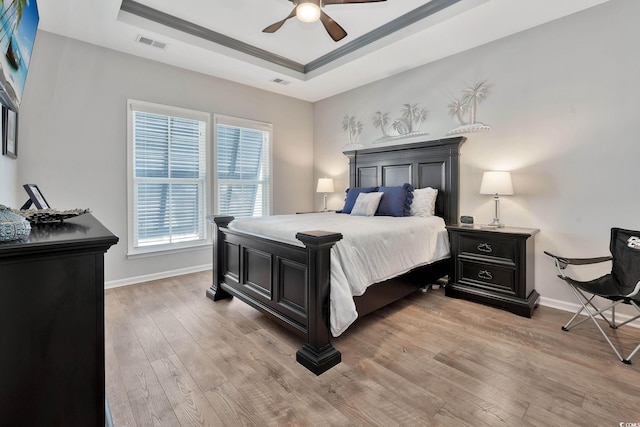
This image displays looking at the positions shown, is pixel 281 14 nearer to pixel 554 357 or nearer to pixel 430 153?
pixel 430 153

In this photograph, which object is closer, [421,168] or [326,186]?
[421,168]

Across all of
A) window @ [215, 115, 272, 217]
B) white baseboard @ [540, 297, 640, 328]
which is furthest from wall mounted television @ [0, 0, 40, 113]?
white baseboard @ [540, 297, 640, 328]

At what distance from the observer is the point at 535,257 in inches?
123

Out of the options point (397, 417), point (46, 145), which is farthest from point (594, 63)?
point (46, 145)

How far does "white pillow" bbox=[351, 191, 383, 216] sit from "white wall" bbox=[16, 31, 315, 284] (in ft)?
7.55

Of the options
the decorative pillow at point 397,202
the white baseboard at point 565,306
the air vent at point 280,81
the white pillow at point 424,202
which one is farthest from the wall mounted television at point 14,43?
the white baseboard at point 565,306

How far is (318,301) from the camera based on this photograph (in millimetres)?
2008

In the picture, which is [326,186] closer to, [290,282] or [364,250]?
[364,250]

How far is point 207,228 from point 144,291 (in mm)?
1218

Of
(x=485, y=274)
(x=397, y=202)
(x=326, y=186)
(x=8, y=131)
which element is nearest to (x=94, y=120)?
(x=8, y=131)

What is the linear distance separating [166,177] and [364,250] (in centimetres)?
298

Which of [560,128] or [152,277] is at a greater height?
[560,128]

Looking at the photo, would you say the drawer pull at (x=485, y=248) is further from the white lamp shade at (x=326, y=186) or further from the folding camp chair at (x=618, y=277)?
the white lamp shade at (x=326, y=186)

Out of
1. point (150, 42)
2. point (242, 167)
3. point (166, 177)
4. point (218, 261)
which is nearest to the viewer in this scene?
point (218, 261)
